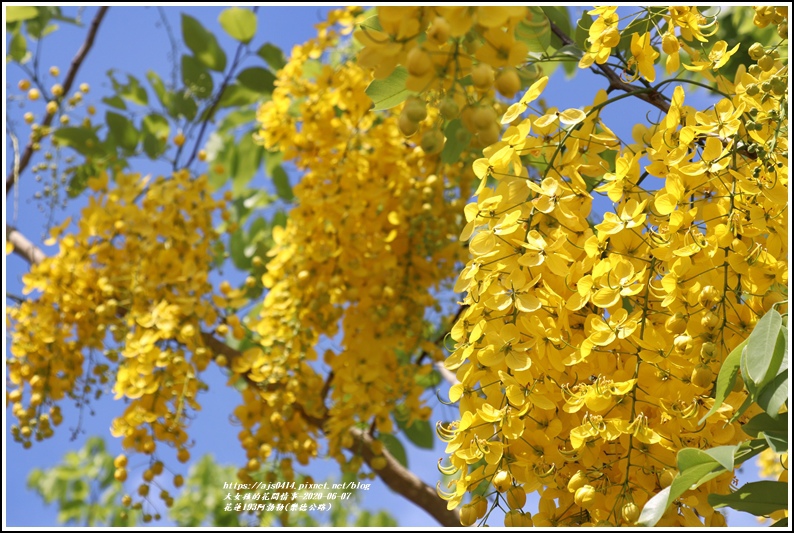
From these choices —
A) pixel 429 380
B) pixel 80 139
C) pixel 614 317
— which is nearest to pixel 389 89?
pixel 614 317

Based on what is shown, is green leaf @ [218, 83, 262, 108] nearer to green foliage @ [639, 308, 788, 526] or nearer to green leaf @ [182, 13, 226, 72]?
green leaf @ [182, 13, 226, 72]

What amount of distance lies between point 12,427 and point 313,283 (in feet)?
3.37

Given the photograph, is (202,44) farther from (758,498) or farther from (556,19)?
(758,498)

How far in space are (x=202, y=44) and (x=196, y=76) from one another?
0.39 ft

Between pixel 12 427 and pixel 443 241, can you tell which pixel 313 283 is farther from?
pixel 12 427

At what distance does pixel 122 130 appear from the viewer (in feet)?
9.16

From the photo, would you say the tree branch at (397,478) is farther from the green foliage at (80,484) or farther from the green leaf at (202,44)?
the green foliage at (80,484)

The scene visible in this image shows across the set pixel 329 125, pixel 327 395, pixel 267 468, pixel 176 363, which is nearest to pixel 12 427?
pixel 176 363

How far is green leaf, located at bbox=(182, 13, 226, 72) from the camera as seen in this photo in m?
2.63

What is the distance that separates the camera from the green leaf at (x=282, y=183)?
9.49 feet

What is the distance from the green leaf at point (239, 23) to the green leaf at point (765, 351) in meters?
2.25

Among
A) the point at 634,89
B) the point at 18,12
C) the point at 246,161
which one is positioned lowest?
the point at 634,89

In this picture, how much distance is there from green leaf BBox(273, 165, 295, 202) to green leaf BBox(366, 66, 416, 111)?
Result: 164 cm

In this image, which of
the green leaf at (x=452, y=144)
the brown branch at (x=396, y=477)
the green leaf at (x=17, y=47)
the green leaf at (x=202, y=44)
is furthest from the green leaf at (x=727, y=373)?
the green leaf at (x=17, y=47)
